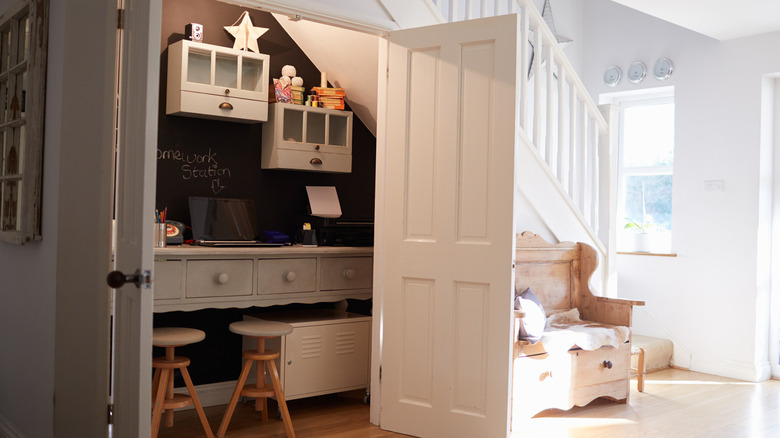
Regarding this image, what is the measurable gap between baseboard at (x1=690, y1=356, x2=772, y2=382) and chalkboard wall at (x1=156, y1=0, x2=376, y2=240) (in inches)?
122

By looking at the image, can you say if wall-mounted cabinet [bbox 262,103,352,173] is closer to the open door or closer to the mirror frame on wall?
the mirror frame on wall

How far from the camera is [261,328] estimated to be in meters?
3.59

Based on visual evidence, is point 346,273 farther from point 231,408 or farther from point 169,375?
point 169,375

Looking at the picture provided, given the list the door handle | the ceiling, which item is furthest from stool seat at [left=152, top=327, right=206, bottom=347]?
the ceiling

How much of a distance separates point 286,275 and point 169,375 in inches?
32.9

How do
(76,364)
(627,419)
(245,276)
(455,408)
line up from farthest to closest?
1. (627,419)
2. (245,276)
3. (455,408)
4. (76,364)

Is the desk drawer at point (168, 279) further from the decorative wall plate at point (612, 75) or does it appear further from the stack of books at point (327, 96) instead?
the decorative wall plate at point (612, 75)

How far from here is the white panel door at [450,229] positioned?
3361mm

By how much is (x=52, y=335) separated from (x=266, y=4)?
5.76 feet

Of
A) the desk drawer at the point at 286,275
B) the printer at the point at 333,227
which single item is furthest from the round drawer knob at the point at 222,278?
the printer at the point at 333,227

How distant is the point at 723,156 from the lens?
5410 millimetres

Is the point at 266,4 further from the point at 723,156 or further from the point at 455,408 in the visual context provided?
the point at 723,156

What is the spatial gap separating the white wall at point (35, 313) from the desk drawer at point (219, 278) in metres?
0.79

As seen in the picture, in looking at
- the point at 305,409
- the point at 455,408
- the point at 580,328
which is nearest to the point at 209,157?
the point at 305,409
